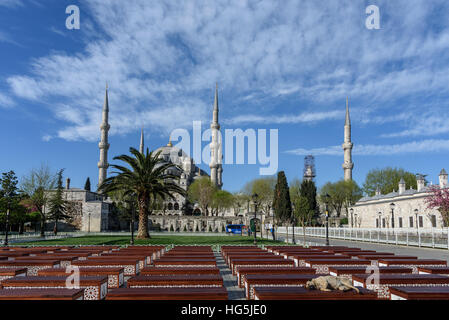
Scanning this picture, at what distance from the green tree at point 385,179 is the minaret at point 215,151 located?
29.1 m

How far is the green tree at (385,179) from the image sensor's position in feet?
214

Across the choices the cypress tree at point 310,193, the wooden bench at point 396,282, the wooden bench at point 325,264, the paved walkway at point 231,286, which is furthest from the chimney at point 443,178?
the wooden bench at point 396,282

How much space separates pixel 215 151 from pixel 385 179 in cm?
3298

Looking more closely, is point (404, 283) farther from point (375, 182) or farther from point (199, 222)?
point (375, 182)

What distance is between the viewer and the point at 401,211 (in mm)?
43312

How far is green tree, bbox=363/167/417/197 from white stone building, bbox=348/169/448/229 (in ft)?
45.9

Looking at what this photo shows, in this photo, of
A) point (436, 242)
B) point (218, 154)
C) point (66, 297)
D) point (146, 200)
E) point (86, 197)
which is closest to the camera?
point (66, 297)

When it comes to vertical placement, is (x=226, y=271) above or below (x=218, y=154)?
below

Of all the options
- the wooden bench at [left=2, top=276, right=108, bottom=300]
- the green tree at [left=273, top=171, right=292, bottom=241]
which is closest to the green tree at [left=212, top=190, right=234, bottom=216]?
the green tree at [left=273, top=171, right=292, bottom=241]

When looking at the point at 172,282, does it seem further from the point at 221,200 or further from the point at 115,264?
the point at 221,200

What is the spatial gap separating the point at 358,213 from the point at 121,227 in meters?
38.6

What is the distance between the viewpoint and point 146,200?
1077 inches

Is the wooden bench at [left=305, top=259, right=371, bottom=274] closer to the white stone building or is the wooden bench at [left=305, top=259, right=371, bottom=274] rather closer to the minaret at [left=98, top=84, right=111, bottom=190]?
the white stone building
